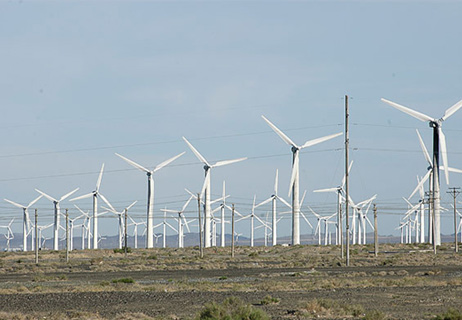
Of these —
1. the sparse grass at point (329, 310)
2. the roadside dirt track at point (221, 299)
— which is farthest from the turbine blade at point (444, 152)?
the sparse grass at point (329, 310)

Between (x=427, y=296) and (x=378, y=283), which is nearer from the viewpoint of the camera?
(x=427, y=296)

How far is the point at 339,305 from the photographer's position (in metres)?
30.3

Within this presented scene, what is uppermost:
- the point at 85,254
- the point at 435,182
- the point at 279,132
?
the point at 279,132

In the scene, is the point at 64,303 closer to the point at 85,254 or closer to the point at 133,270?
the point at 133,270

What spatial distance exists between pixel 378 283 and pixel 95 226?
8387 cm

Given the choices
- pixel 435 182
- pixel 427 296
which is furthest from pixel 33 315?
pixel 435 182

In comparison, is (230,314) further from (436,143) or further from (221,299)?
(436,143)

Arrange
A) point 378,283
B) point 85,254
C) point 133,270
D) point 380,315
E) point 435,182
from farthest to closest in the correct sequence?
1. point 85,254
2. point 435,182
3. point 133,270
4. point 378,283
5. point 380,315

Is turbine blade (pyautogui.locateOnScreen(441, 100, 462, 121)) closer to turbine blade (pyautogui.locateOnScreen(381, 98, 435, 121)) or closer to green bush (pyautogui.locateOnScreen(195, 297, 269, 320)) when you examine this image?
turbine blade (pyautogui.locateOnScreen(381, 98, 435, 121))

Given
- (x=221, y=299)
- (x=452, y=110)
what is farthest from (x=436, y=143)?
(x=221, y=299)

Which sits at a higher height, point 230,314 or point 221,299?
point 230,314

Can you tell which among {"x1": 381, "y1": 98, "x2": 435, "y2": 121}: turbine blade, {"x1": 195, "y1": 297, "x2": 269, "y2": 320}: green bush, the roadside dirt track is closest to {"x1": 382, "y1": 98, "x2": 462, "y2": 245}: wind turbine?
{"x1": 381, "y1": 98, "x2": 435, "y2": 121}: turbine blade

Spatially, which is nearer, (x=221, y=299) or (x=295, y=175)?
(x=221, y=299)

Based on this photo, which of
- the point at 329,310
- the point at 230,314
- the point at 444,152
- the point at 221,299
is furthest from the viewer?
the point at 444,152
